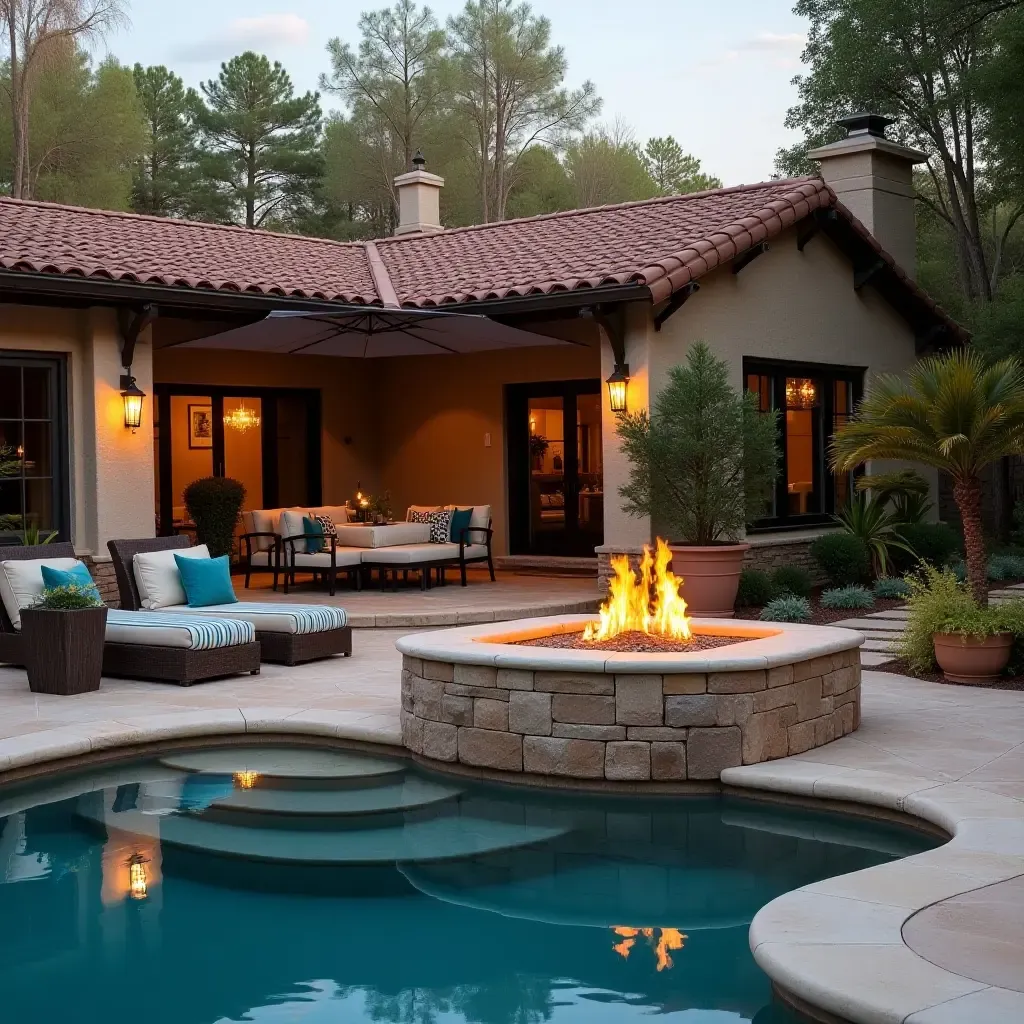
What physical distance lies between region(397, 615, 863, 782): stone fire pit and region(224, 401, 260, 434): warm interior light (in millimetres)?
9745

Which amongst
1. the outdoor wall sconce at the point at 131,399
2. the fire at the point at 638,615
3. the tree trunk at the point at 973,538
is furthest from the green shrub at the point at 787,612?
the outdoor wall sconce at the point at 131,399

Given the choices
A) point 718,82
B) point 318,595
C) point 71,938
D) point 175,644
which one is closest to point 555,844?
point 71,938

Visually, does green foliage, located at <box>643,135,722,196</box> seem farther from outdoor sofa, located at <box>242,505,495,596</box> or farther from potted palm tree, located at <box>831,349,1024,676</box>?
potted palm tree, located at <box>831,349,1024,676</box>

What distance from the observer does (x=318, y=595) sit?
1371 cm

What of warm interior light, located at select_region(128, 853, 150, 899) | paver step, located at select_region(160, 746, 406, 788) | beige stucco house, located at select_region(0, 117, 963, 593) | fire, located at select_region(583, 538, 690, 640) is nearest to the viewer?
warm interior light, located at select_region(128, 853, 150, 899)

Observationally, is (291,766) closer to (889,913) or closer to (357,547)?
(889,913)

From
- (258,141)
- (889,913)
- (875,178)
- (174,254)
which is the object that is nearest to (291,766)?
Answer: (889,913)

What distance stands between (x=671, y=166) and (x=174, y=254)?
28.9 metres

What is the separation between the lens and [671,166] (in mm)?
40594

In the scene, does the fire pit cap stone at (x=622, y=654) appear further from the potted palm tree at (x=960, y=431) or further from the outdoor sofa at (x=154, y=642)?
the outdoor sofa at (x=154, y=642)

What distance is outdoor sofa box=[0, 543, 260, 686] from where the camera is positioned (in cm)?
926

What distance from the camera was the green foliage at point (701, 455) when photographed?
1191 centimetres

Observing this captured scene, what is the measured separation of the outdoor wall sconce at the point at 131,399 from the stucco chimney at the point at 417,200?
8068 millimetres

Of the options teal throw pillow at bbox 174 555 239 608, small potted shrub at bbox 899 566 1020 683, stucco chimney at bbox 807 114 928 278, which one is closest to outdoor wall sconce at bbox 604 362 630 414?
small potted shrub at bbox 899 566 1020 683
